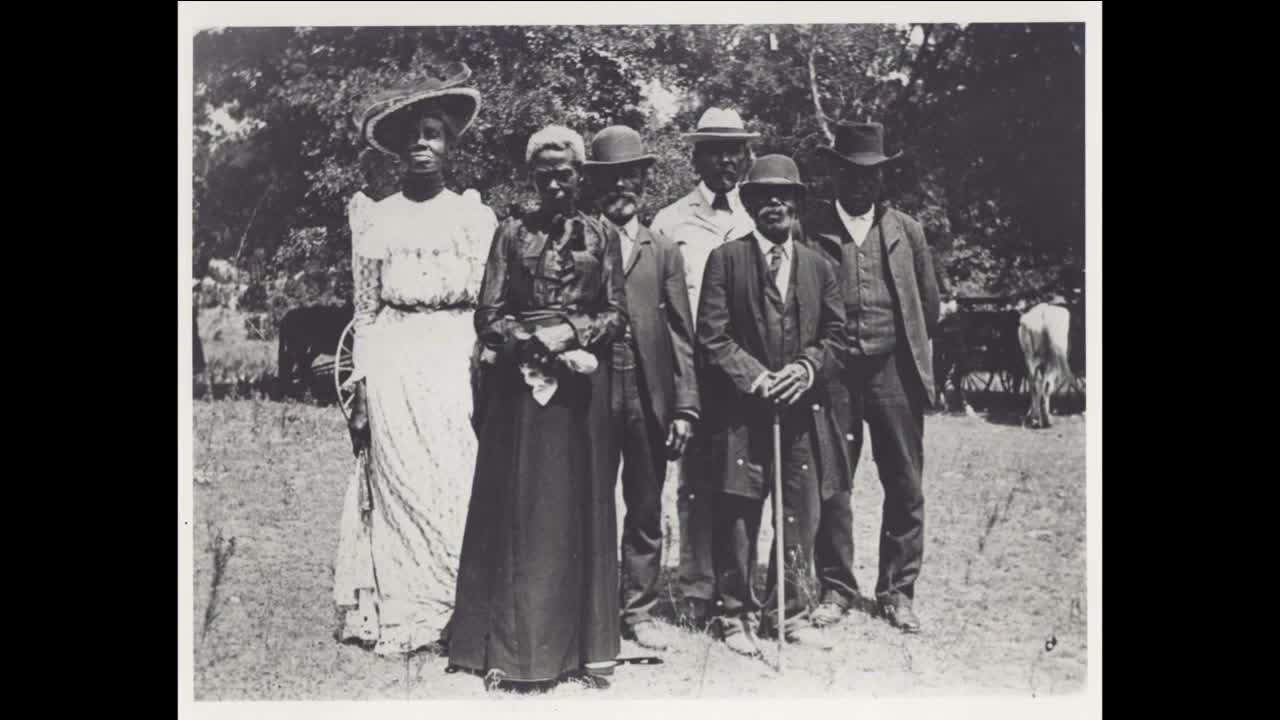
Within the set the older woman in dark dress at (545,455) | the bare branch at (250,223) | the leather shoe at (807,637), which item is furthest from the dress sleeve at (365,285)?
the leather shoe at (807,637)

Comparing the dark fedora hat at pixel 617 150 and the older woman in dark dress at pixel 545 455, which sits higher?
the dark fedora hat at pixel 617 150

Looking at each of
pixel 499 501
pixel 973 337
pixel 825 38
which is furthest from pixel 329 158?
pixel 973 337

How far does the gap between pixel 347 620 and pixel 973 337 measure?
3.86 m

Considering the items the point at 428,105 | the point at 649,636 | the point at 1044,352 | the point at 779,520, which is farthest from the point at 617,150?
the point at 1044,352

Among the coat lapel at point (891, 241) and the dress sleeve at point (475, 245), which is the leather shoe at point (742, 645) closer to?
the coat lapel at point (891, 241)

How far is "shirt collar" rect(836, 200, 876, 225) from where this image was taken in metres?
6.41

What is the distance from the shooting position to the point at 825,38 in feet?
21.5

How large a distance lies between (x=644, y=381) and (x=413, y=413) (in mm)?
1153

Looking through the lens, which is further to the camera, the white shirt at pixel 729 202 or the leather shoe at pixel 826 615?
the white shirt at pixel 729 202

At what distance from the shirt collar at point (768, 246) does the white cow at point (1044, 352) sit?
169 centimetres

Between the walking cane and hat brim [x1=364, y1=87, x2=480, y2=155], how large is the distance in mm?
2189

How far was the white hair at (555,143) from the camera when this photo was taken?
5.70 metres

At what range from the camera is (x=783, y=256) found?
20.0ft

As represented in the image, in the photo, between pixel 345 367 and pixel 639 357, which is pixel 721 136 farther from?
pixel 345 367
